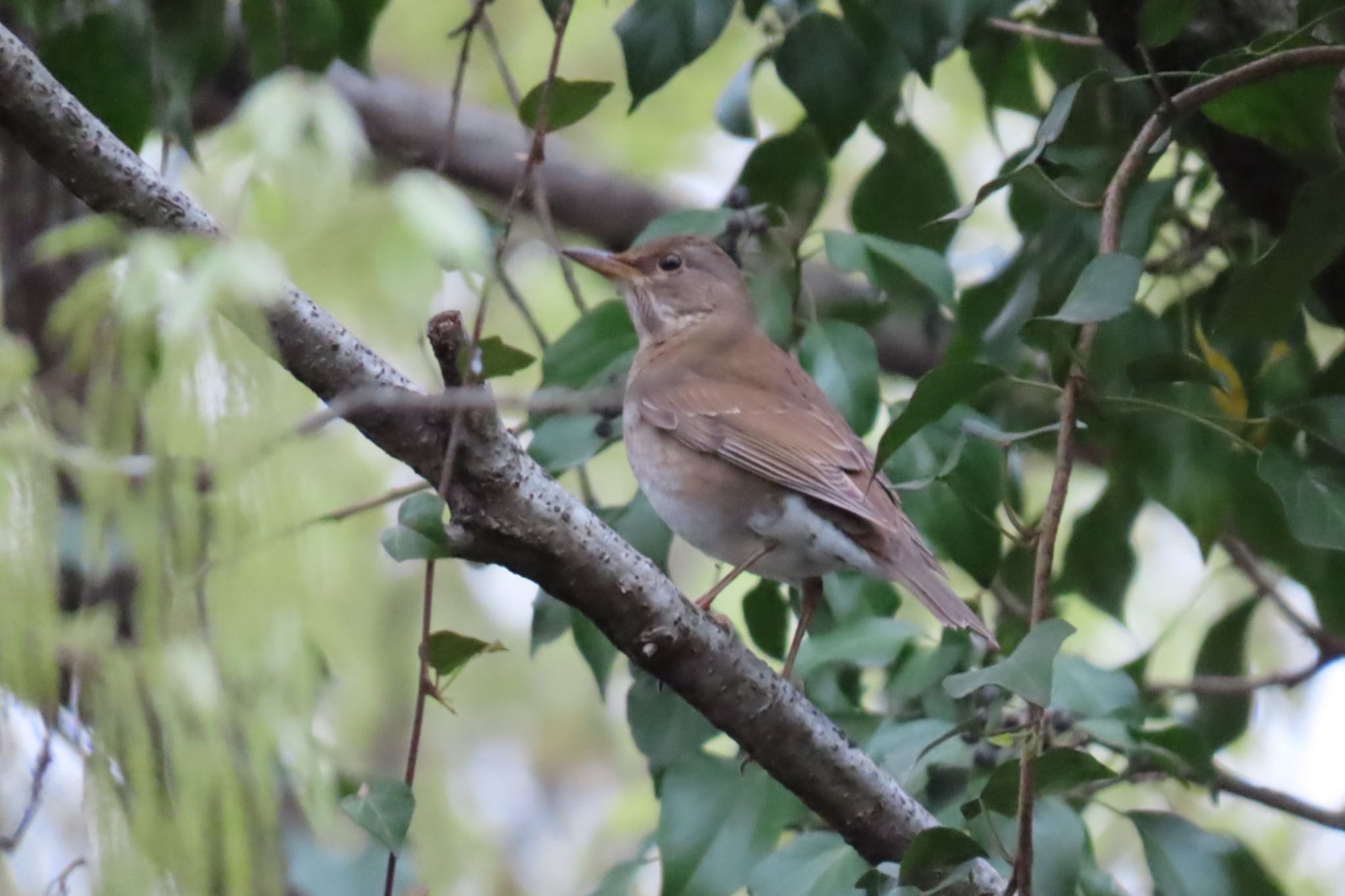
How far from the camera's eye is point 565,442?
3.12m

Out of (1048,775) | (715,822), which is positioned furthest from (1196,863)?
(715,822)

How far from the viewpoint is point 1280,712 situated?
639 cm

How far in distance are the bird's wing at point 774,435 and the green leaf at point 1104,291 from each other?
1.35 metres

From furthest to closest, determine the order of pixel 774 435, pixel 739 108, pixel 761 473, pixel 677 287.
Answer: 1. pixel 677 287
2. pixel 774 435
3. pixel 761 473
4. pixel 739 108

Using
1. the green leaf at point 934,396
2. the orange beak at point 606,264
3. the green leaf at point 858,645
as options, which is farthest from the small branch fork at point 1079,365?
the orange beak at point 606,264

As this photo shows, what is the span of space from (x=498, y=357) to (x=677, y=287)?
2230mm

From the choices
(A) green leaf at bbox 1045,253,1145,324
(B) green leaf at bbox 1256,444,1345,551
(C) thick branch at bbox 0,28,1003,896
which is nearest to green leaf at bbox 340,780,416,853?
(C) thick branch at bbox 0,28,1003,896

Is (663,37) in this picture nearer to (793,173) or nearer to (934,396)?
(793,173)

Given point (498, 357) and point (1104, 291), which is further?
point (498, 357)

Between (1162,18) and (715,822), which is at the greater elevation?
(1162,18)

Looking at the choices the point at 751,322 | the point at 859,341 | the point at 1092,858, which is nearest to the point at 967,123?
the point at 751,322

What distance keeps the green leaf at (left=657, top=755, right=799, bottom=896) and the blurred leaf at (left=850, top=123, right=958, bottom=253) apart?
133 centimetres

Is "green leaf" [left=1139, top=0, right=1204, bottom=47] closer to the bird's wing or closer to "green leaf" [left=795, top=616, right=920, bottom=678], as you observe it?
"green leaf" [left=795, top=616, right=920, bottom=678]

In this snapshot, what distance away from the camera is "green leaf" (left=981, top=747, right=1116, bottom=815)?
2.22 meters
